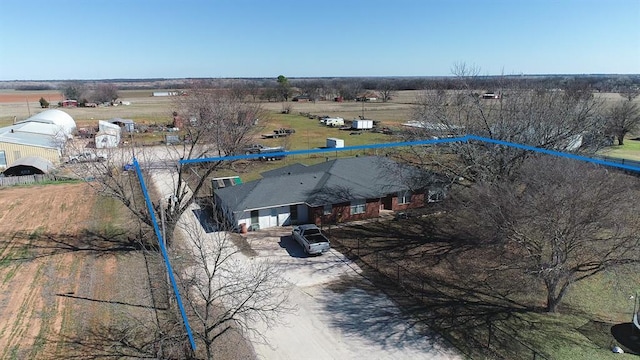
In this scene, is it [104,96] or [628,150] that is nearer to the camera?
[628,150]

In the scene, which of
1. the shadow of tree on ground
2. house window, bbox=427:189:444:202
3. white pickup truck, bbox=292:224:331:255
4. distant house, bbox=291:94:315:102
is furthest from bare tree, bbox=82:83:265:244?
distant house, bbox=291:94:315:102

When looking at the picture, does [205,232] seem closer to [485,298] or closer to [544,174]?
[485,298]

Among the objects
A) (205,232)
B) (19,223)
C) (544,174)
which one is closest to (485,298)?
(544,174)

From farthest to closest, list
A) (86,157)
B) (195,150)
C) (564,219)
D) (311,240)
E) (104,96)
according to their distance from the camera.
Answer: (104,96)
(195,150)
(86,157)
(311,240)
(564,219)

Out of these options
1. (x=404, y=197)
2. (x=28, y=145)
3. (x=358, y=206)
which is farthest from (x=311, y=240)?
(x=28, y=145)

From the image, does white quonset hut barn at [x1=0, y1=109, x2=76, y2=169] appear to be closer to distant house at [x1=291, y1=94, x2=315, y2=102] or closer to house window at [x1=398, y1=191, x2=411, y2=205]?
house window at [x1=398, y1=191, x2=411, y2=205]

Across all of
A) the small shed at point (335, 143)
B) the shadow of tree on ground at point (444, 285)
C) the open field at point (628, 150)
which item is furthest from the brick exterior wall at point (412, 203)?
the open field at point (628, 150)

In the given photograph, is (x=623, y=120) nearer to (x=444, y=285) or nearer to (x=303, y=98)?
(x=444, y=285)
